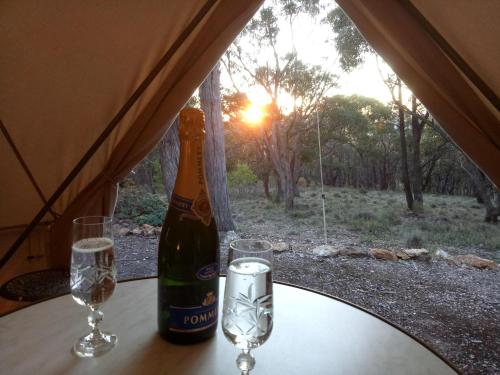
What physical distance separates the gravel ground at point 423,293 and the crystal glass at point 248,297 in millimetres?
1246

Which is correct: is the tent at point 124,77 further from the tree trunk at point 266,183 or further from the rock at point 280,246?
the tree trunk at point 266,183

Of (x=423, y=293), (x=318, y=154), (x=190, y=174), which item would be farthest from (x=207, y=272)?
(x=318, y=154)

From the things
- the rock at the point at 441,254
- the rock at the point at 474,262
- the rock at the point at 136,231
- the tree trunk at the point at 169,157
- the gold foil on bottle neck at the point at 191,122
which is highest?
the tree trunk at the point at 169,157

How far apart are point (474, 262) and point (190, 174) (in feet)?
6.84

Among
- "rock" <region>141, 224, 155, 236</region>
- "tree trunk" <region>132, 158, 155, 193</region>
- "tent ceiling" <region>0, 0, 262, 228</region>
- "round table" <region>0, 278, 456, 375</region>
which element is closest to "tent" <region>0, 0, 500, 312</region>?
"tent ceiling" <region>0, 0, 262, 228</region>

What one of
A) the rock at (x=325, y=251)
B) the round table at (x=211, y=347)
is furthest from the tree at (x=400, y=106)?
the round table at (x=211, y=347)

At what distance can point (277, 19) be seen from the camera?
8.20ft

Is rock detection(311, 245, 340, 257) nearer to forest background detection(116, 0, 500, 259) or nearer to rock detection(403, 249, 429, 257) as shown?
forest background detection(116, 0, 500, 259)

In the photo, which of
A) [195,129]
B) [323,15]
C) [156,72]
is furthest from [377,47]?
[323,15]

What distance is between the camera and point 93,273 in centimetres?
59

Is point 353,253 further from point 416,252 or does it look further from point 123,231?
point 123,231

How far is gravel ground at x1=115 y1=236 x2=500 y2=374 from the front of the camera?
1676 mm

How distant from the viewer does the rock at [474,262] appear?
2078mm

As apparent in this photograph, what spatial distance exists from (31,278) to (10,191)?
0.66 m
